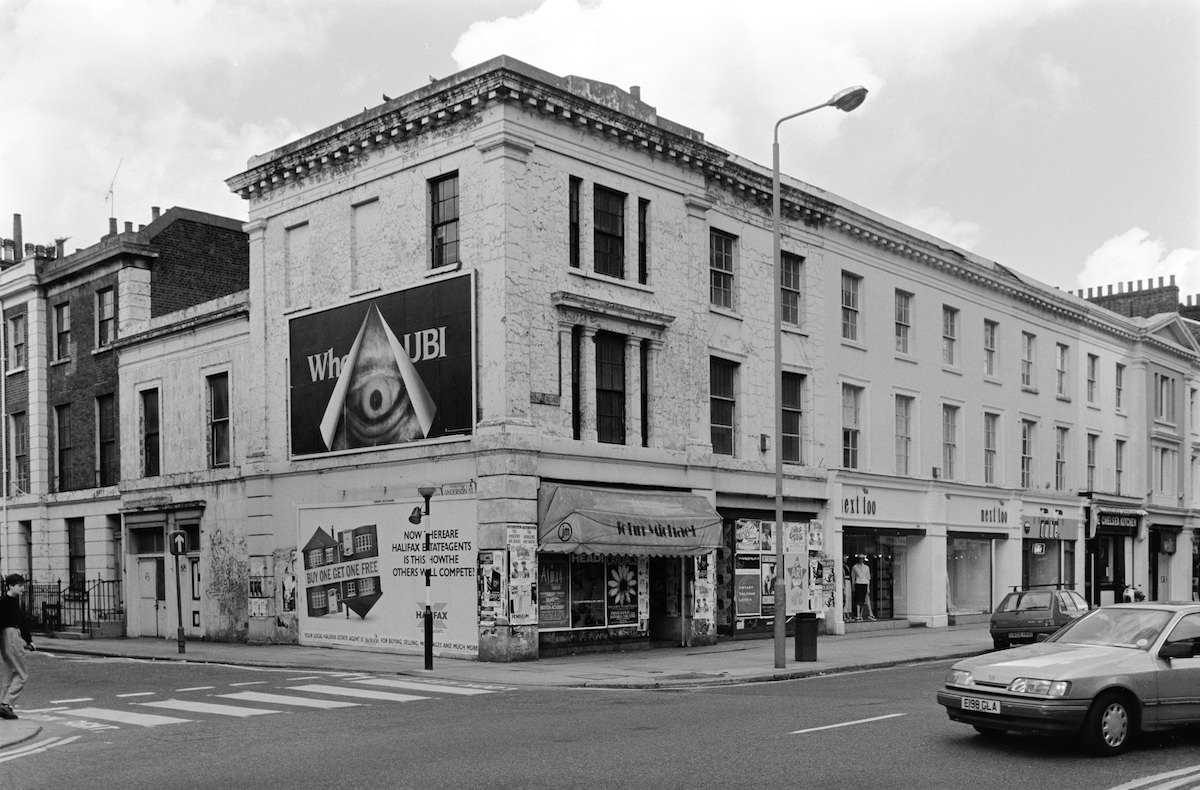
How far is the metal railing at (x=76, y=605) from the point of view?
34.0 m

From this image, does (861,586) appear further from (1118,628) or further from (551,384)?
(1118,628)

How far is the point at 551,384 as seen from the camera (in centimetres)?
2447

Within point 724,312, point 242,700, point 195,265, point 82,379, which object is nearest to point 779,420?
point 724,312

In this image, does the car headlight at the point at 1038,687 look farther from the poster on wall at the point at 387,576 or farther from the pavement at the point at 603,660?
the poster on wall at the point at 387,576

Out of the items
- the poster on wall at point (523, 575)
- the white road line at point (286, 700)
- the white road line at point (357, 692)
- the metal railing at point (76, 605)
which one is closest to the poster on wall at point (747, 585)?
the poster on wall at point (523, 575)

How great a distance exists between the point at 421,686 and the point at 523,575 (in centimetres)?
456

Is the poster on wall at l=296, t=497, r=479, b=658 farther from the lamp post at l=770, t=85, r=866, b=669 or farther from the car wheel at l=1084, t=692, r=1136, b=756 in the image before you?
the car wheel at l=1084, t=692, r=1136, b=756

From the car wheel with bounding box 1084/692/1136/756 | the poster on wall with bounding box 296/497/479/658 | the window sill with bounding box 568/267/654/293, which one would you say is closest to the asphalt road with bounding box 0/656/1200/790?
the car wheel with bounding box 1084/692/1136/756

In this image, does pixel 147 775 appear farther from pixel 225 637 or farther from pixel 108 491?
pixel 108 491

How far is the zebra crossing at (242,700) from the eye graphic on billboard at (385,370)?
6551mm

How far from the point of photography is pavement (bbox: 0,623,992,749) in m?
20.0

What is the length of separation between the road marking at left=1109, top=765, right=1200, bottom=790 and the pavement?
9683 mm

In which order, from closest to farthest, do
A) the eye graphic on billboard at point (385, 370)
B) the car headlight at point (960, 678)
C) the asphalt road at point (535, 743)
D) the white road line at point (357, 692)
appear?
the asphalt road at point (535, 743)
the car headlight at point (960, 678)
the white road line at point (357, 692)
the eye graphic on billboard at point (385, 370)

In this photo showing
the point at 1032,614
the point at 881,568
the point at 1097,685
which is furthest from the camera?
the point at 881,568
